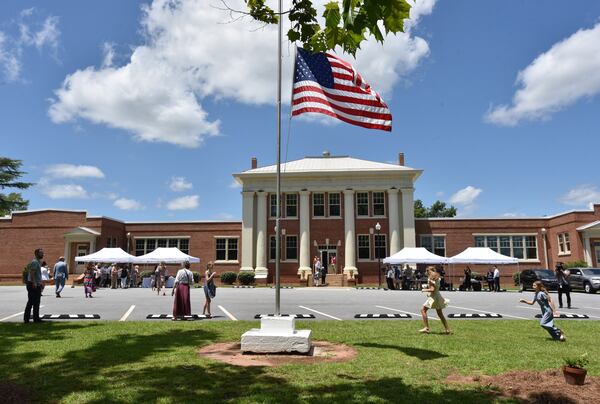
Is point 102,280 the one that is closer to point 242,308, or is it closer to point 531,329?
point 242,308

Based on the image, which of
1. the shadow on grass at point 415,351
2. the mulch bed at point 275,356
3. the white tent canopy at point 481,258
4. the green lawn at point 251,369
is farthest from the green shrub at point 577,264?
the mulch bed at point 275,356

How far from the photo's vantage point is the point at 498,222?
41781 mm

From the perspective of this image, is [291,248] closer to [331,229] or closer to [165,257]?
[331,229]

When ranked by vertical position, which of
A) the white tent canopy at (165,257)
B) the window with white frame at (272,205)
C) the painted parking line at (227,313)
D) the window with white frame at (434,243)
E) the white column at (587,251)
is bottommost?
the painted parking line at (227,313)

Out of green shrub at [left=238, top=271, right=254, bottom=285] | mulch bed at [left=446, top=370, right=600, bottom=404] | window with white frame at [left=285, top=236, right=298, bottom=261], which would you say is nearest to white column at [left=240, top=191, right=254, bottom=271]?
green shrub at [left=238, top=271, right=254, bottom=285]

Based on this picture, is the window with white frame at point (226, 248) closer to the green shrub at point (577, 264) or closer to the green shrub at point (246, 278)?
the green shrub at point (246, 278)

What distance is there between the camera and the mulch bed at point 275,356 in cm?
790

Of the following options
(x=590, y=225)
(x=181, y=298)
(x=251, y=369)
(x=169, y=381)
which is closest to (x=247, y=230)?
(x=590, y=225)

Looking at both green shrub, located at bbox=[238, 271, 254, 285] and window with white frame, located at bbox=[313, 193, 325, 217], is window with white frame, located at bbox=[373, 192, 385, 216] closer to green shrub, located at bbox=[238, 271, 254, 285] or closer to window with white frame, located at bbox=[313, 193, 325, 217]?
window with white frame, located at bbox=[313, 193, 325, 217]

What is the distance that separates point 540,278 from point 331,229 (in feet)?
53.7

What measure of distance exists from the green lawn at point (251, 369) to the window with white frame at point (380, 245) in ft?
93.5

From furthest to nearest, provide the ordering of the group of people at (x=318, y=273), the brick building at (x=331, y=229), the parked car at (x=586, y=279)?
1. the brick building at (x=331, y=229)
2. the group of people at (x=318, y=273)
3. the parked car at (x=586, y=279)

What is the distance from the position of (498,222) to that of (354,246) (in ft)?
41.7

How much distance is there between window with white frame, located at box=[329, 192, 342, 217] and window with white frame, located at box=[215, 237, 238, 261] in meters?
9.02
